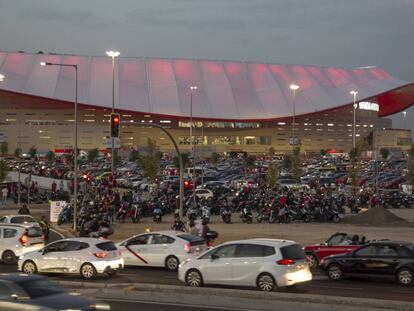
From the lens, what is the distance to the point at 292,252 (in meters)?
14.0

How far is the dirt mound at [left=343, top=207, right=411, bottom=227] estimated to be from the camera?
31.0 m

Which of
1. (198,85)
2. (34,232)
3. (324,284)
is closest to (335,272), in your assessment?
(324,284)

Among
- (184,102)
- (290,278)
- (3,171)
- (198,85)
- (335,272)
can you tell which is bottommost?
(335,272)

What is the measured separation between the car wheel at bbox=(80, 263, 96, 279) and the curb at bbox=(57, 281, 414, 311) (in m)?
1.41

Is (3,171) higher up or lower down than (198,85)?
lower down

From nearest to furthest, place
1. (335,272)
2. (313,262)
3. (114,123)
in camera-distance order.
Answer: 1. (335,272)
2. (313,262)
3. (114,123)

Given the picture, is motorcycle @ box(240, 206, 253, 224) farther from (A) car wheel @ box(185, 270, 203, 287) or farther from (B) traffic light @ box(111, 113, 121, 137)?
(A) car wheel @ box(185, 270, 203, 287)

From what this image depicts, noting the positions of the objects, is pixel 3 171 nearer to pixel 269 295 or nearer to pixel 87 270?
pixel 87 270

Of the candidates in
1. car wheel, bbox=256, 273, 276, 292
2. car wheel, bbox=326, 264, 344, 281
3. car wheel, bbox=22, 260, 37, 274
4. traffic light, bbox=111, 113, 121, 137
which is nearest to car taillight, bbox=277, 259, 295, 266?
car wheel, bbox=256, 273, 276, 292

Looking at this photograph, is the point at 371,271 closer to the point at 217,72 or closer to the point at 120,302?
the point at 120,302

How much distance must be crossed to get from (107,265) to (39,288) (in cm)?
750

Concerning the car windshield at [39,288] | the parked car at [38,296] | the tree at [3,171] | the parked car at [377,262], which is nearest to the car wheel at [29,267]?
the parked car at [377,262]

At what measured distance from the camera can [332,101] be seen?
112 metres

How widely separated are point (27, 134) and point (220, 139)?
32.4m
